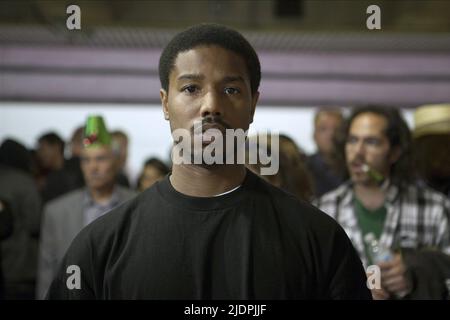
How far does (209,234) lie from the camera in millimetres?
999

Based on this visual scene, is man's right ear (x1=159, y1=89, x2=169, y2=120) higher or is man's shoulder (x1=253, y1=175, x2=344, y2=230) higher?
man's right ear (x1=159, y1=89, x2=169, y2=120)

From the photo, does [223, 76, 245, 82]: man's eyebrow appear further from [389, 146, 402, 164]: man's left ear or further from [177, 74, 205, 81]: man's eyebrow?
[389, 146, 402, 164]: man's left ear

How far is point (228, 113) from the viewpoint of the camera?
99cm

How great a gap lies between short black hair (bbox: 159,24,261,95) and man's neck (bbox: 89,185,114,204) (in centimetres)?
55

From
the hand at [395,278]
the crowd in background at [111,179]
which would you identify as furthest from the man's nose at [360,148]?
the hand at [395,278]

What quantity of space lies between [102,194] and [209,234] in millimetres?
651

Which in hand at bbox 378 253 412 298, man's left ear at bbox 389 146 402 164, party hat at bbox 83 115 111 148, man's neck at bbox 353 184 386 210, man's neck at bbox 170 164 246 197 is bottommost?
hand at bbox 378 253 412 298

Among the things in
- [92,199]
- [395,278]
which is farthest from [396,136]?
[92,199]

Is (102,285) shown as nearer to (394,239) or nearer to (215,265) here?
(215,265)

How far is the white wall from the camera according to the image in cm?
151

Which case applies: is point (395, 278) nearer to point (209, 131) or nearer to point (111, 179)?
point (209, 131)

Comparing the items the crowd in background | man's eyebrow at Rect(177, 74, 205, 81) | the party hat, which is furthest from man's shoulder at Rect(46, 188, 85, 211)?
man's eyebrow at Rect(177, 74, 205, 81)

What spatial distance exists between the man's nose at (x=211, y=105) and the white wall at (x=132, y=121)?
38 centimetres

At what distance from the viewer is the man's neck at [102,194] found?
1528 mm
